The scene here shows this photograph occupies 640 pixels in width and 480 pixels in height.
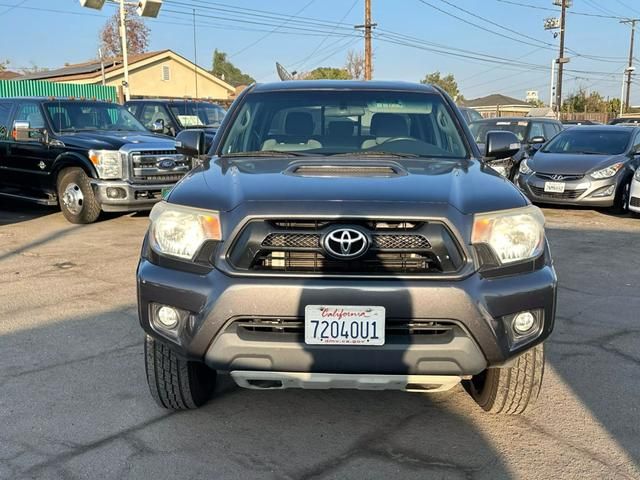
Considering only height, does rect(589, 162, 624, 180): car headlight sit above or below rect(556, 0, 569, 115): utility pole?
below

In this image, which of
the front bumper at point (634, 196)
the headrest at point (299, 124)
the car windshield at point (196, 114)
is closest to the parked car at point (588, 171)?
the front bumper at point (634, 196)

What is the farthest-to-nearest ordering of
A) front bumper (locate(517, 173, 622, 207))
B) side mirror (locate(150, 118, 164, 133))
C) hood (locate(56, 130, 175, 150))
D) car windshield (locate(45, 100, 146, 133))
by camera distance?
1. side mirror (locate(150, 118, 164, 133))
2. front bumper (locate(517, 173, 622, 207))
3. car windshield (locate(45, 100, 146, 133))
4. hood (locate(56, 130, 175, 150))

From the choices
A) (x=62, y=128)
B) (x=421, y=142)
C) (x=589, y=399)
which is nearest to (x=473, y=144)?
(x=421, y=142)

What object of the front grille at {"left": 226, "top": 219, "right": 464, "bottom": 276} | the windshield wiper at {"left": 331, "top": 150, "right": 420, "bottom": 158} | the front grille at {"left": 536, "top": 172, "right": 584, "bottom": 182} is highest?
the windshield wiper at {"left": 331, "top": 150, "right": 420, "bottom": 158}

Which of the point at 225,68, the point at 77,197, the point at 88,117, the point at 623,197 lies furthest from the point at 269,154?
the point at 225,68

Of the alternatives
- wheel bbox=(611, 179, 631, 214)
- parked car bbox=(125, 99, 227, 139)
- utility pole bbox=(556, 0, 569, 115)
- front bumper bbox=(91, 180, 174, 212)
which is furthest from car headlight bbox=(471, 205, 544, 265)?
utility pole bbox=(556, 0, 569, 115)

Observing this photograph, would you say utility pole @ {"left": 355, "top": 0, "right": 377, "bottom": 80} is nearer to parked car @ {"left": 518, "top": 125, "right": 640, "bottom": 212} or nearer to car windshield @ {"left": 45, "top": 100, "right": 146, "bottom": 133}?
parked car @ {"left": 518, "top": 125, "right": 640, "bottom": 212}

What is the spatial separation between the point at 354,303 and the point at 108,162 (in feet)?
23.0

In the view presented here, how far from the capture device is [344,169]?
3250 millimetres

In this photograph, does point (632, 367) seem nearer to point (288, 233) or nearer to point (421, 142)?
point (421, 142)

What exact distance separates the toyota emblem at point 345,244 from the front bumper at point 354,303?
11 cm

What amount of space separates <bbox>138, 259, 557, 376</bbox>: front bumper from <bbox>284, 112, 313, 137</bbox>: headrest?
1649mm

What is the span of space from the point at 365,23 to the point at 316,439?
2790 cm

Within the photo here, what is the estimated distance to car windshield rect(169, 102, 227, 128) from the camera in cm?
1328
